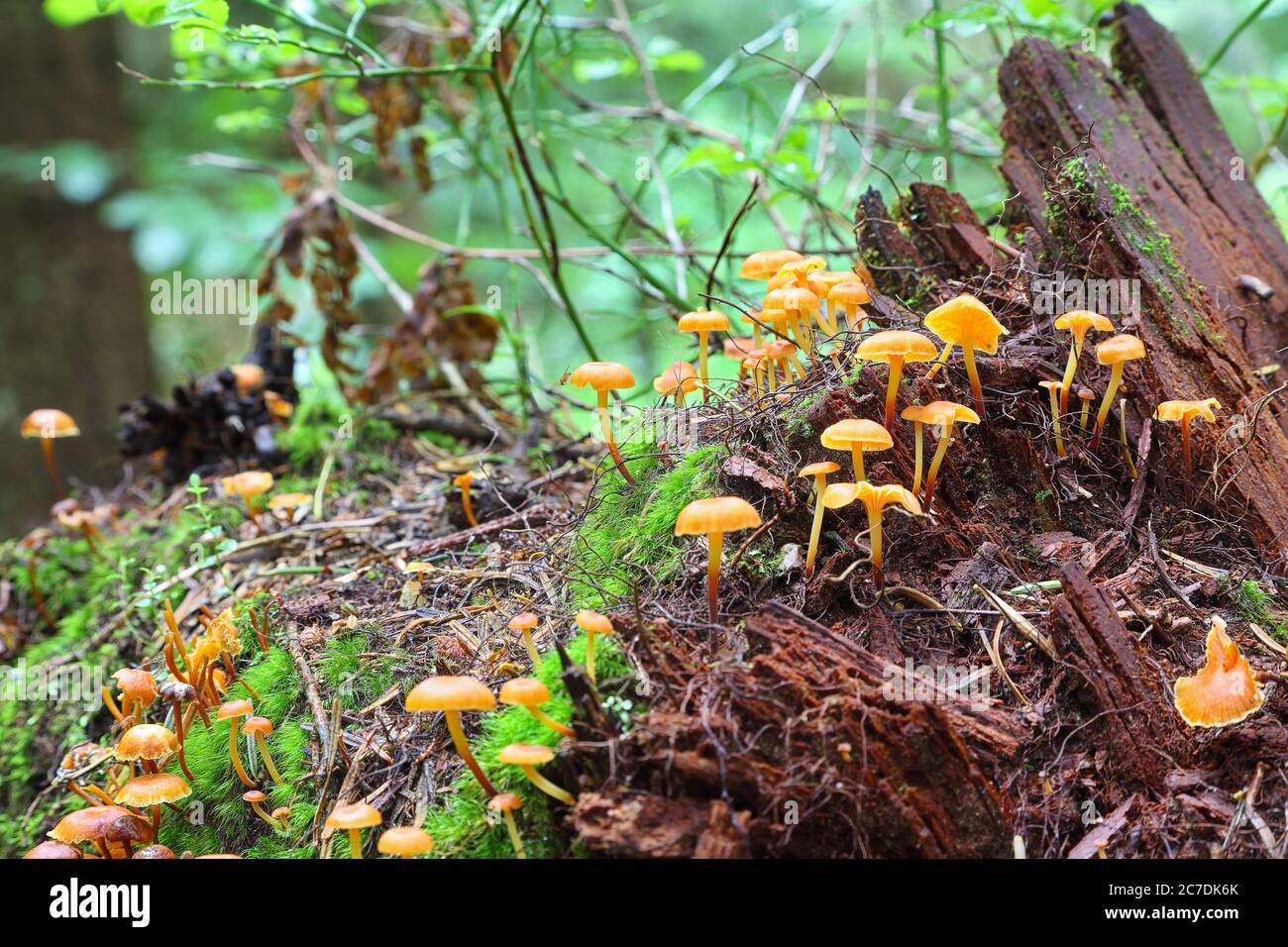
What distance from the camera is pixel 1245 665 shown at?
2361mm

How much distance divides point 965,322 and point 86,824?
3.05m

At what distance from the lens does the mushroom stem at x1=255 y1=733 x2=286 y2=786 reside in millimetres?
2834

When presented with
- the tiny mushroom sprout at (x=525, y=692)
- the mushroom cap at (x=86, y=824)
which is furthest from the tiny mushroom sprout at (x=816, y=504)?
the mushroom cap at (x=86, y=824)

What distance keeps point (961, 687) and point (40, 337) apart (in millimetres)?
8059

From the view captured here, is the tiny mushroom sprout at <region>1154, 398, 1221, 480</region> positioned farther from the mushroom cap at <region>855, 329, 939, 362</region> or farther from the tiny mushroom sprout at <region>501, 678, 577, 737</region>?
the tiny mushroom sprout at <region>501, 678, 577, 737</region>

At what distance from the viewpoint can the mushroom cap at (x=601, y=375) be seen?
311 centimetres

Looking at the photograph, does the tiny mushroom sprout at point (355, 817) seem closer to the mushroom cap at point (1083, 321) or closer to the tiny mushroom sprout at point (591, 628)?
the tiny mushroom sprout at point (591, 628)

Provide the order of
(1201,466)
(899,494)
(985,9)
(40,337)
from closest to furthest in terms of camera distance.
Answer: (899,494), (1201,466), (985,9), (40,337)

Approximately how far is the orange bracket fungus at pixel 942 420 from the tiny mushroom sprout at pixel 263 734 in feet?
7.25

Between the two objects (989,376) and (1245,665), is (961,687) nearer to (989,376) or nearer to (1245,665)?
(1245,665)

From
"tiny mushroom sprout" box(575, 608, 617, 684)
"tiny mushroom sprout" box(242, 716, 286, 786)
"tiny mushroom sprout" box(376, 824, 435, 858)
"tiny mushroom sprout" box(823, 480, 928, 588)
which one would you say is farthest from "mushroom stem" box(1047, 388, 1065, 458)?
"tiny mushroom sprout" box(242, 716, 286, 786)

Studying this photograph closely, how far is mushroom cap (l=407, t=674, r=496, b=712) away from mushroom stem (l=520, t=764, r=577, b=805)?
7.9 inches

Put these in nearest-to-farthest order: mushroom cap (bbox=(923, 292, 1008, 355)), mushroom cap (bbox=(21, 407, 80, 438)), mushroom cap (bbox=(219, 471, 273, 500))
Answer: mushroom cap (bbox=(923, 292, 1008, 355)) < mushroom cap (bbox=(219, 471, 273, 500)) < mushroom cap (bbox=(21, 407, 80, 438))
